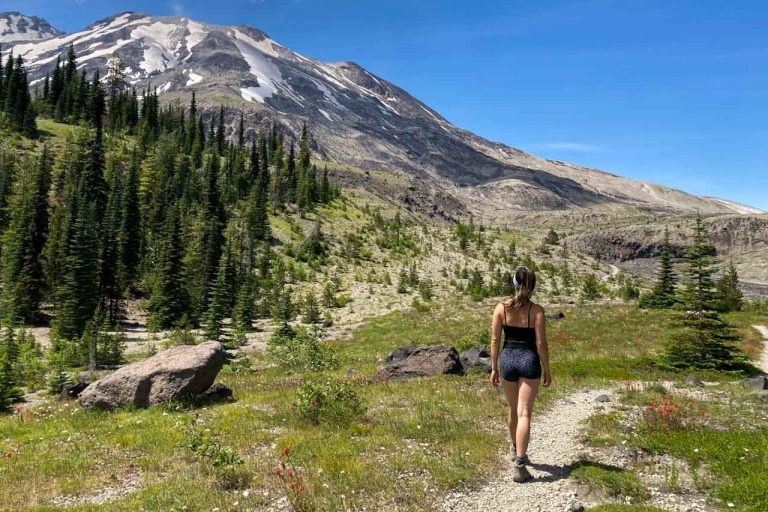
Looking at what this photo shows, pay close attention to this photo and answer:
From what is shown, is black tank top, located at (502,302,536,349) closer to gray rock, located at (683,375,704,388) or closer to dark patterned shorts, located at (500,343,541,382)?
dark patterned shorts, located at (500,343,541,382)

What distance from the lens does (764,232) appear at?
16650 centimetres

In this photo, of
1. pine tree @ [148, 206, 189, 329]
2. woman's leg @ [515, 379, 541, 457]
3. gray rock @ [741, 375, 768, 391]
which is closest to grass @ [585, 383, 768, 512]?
gray rock @ [741, 375, 768, 391]

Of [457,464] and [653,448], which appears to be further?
[653,448]

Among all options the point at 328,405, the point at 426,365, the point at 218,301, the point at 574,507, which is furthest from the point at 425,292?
the point at 574,507

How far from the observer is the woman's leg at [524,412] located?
766 centimetres

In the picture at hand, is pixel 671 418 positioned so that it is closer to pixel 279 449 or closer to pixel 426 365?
pixel 279 449

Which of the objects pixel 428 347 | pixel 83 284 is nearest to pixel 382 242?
pixel 83 284

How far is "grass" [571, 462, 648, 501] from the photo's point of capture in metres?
7.34

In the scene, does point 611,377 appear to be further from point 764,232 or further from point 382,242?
A: point 764,232

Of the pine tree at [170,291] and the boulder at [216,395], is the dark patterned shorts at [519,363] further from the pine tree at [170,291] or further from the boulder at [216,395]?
the pine tree at [170,291]

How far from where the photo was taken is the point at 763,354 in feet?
81.1

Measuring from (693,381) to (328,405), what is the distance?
13986 millimetres

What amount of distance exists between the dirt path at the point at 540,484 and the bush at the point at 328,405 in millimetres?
3988

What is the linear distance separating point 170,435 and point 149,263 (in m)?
53.8
